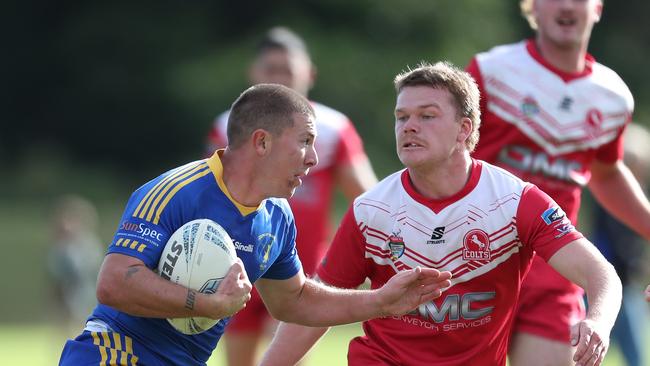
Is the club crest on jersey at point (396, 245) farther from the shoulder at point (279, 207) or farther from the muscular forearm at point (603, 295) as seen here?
the muscular forearm at point (603, 295)

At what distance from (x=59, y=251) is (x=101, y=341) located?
14480 mm

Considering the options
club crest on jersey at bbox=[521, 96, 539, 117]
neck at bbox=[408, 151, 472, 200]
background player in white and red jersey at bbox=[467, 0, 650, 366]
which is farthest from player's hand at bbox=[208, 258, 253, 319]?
club crest on jersey at bbox=[521, 96, 539, 117]

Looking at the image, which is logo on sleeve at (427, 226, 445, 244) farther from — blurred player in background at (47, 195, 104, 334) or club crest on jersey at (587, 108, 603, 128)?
blurred player in background at (47, 195, 104, 334)

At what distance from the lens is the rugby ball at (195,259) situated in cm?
491

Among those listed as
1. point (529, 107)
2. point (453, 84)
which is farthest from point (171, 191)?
point (529, 107)

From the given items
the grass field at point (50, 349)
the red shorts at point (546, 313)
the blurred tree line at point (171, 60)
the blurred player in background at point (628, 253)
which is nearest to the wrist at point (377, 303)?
the red shorts at point (546, 313)

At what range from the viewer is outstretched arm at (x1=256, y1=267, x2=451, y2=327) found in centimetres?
518

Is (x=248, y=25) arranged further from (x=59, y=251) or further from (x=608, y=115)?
(x=608, y=115)

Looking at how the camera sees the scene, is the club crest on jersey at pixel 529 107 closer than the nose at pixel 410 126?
No

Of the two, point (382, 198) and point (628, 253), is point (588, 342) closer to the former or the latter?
point (382, 198)

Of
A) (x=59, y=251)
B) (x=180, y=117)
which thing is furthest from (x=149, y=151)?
(x=59, y=251)

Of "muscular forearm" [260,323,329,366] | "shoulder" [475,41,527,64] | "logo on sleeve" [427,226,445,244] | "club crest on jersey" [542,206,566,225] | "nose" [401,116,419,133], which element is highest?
"shoulder" [475,41,527,64]

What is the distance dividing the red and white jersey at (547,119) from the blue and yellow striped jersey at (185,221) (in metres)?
1.54

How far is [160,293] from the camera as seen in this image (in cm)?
479
